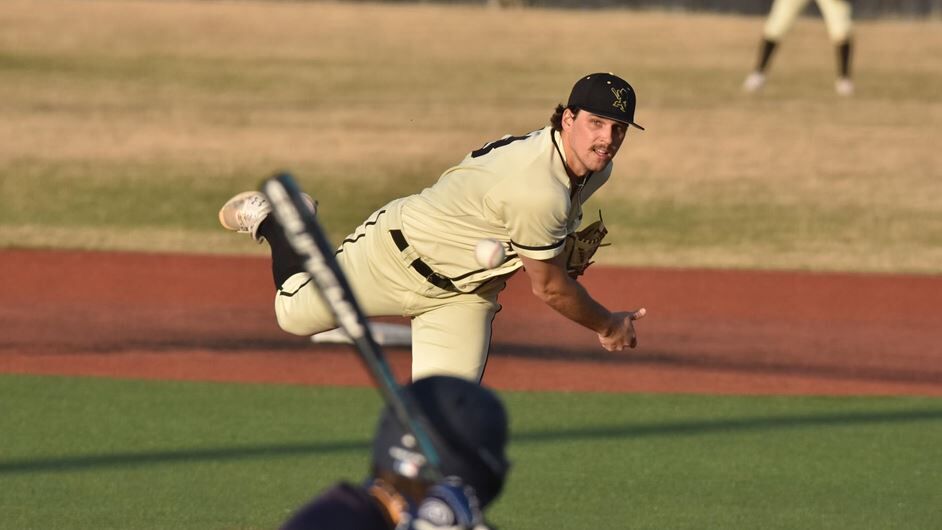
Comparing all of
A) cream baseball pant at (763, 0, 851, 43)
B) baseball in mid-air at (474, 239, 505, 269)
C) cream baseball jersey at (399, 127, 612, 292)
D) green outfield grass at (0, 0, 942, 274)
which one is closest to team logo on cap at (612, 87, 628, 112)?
cream baseball jersey at (399, 127, 612, 292)

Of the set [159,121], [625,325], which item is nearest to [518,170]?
[625,325]

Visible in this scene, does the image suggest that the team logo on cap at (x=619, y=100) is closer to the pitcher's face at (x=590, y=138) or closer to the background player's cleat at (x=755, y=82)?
the pitcher's face at (x=590, y=138)

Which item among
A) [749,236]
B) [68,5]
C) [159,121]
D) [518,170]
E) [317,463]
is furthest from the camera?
[68,5]

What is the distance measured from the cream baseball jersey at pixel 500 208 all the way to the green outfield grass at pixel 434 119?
9530 millimetres

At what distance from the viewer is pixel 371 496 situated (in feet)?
11.9

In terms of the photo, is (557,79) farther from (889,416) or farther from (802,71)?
(889,416)

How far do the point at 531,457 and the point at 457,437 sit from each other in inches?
211

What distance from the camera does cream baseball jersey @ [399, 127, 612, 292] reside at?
21.7ft

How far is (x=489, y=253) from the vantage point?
6.62m

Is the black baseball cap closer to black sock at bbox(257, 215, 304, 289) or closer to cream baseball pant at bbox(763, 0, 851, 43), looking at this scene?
black sock at bbox(257, 215, 304, 289)

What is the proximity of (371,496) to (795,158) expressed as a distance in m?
18.2

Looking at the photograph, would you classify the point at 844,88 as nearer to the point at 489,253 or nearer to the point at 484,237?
the point at 484,237

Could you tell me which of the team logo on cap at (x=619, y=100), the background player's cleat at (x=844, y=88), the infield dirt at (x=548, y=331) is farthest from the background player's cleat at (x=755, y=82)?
the team logo on cap at (x=619, y=100)

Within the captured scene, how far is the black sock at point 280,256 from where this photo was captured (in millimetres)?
7352
